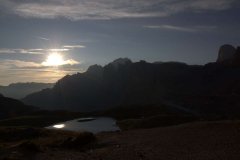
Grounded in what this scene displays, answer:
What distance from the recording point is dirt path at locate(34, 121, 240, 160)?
34.7m

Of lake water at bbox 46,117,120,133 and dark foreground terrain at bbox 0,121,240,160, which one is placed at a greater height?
dark foreground terrain at bbox 0,121,240,160

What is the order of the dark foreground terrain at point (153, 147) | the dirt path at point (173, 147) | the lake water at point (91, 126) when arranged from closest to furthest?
the dirt path at point (173, 147) < the dark foreground terrain at point (153, 147) < the lake water at point (91, 126)

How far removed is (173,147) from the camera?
1554 inches

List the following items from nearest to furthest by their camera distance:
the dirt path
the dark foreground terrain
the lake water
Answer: the dirt path, the dark foreground terrain, the lake water

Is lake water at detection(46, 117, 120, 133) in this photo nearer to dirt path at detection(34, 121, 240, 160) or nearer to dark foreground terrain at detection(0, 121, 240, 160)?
dark foreground terrain at detection(0, 121, 240, 160)

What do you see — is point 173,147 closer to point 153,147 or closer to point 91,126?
point 153,147

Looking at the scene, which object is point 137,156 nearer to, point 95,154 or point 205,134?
point 95,154

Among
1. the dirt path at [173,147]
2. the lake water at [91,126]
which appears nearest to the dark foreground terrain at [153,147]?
the dirt path at [173,147]

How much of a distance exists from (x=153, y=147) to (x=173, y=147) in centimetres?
213

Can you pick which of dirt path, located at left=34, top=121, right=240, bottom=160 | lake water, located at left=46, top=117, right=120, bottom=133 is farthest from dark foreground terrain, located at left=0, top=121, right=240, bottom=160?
lake water, located at left=46, top=117, right=120, bottom=133

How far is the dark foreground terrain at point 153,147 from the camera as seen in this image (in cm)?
3522

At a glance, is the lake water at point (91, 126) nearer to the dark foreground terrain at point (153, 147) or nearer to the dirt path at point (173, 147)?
the dark foreground terrain at point (153, 147)

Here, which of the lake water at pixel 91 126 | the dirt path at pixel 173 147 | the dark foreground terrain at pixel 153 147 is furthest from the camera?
the lake water at pixel 91 126

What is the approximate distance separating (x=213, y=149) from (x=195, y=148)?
182 centimetres
